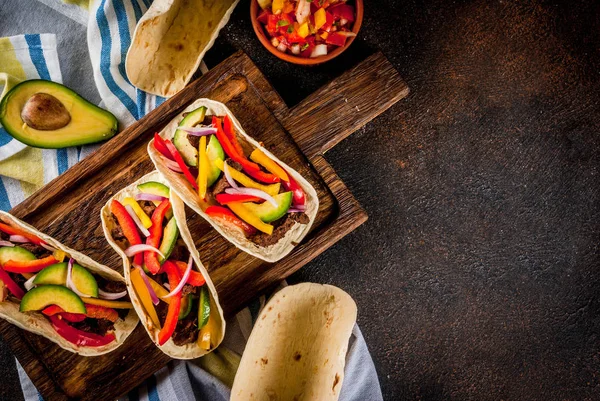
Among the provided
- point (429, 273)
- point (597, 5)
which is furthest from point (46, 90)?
point (597, 5)

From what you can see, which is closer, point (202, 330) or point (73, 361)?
point (202, 330)

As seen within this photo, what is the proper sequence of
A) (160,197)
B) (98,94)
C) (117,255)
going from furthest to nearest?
(98,94)
(117,255)
(160,197)

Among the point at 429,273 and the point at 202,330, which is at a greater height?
the point at 202,330

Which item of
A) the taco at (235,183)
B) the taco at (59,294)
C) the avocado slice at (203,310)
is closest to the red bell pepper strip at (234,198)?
the taco at (235,183)

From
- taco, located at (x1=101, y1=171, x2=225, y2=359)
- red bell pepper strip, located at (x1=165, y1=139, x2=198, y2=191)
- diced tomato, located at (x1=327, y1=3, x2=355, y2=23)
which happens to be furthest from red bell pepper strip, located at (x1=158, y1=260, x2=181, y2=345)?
diced tomato, located at (x1=327, y1=3, x2=355, y2=23)

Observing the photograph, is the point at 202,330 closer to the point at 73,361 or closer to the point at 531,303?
the point at 73,361

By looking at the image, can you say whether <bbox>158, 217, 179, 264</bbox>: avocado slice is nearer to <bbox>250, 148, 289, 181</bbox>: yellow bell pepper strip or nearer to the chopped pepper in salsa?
<bbox>250, 148, 289, 181</bbox>: yellow bell pepper strip
